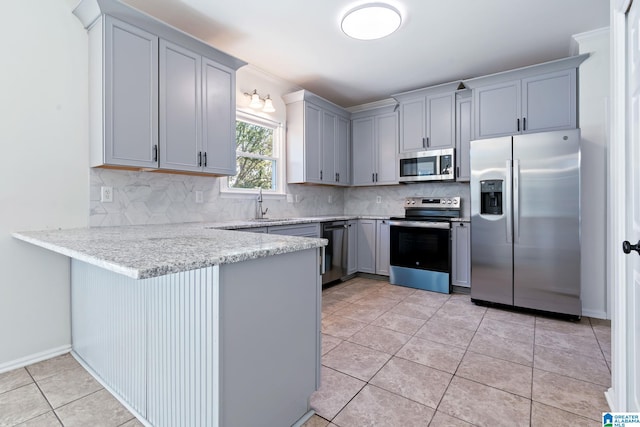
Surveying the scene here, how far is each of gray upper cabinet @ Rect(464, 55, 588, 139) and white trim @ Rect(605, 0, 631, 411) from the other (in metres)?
1.97

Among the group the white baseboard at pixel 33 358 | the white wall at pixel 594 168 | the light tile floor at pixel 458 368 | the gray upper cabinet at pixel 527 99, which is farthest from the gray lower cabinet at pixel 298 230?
the white wall at pixel 594 168

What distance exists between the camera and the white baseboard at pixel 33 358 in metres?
1.96

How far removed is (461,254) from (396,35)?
8.33 feet

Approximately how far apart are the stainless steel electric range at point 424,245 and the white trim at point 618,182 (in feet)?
7.25

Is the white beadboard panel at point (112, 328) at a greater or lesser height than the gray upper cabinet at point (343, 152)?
lesser

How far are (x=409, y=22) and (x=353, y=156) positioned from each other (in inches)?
91.6

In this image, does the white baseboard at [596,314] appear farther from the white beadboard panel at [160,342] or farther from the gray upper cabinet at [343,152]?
the white beadboard panel at [160,342]

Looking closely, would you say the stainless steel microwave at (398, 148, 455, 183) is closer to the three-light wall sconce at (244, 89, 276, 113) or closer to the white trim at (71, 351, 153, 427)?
the three-light wall sconce at (244, 89, 276, 113)

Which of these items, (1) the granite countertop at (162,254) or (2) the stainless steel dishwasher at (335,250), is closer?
(1) the granite countertop at (162,254)

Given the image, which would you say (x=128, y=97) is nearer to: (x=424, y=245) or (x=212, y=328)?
(x=212, y=328)

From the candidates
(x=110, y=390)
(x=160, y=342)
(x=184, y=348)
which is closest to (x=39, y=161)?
(x=110, y=390)

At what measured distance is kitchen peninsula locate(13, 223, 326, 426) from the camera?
1104 millimetres

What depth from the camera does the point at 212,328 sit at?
110cm

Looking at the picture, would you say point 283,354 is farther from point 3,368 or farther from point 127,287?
point 3,368
